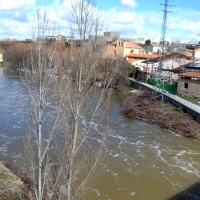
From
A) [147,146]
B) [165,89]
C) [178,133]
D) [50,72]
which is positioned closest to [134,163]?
[147,146]

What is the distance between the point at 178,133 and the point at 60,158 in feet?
40.4

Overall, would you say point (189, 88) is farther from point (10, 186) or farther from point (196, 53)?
point (196, 53)

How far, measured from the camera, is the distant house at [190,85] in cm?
2370

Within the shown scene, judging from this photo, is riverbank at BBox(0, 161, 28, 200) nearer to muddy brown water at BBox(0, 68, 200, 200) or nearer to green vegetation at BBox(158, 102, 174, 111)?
muddy brown water at BBox(0, 68, 200, 200)

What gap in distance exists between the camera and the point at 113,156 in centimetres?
1327

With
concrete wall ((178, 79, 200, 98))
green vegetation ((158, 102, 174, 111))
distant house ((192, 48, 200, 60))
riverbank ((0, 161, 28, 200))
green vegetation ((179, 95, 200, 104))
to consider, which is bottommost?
riverbank ((0, 161, 28, 200))

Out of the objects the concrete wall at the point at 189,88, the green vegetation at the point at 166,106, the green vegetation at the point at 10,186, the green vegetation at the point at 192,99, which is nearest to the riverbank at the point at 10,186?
the green vegetation at the point at 10,186

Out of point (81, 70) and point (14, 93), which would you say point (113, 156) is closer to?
point (81, 70)

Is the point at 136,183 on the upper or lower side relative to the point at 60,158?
lower

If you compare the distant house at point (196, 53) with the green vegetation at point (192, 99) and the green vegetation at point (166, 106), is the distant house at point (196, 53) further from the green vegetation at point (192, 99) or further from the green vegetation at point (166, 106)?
the green vegetation at point (166, 106)

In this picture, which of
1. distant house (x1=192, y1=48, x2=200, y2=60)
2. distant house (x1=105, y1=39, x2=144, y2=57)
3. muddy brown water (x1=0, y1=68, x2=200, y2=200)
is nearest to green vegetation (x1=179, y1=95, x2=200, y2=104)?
muddy brown water (x1=0, y1=68, x2=200, y2=200)

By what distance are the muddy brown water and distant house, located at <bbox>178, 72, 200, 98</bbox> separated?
7.71 meters

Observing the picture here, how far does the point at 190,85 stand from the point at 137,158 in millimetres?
13643

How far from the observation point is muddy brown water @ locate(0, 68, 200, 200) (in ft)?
34.5
